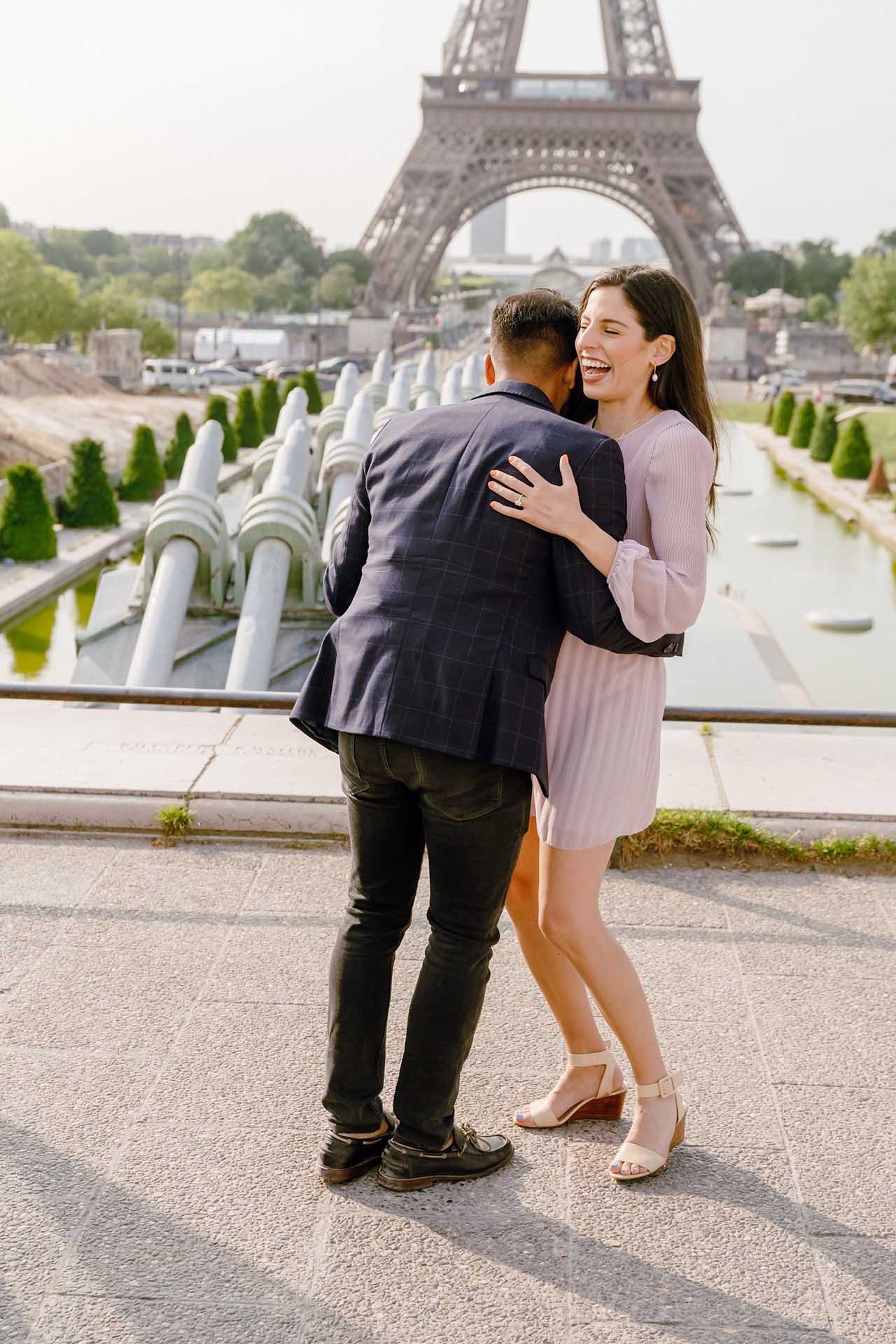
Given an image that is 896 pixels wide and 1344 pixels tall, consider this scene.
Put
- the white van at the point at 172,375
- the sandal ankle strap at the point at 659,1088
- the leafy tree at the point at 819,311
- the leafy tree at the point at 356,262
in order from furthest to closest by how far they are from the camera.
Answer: the leafy tree at the point at 356,262, the leafy tree at the point at 819,311, the white van at the point at 172,375, the sandal ankle strap at the point at 659,1088

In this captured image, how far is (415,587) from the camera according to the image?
8.28 feet

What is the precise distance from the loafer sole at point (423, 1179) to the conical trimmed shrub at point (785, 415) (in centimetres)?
3504

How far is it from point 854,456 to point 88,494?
14.2 meters

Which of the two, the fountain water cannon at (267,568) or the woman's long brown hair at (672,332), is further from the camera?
the fountain water cannon at (267,568)

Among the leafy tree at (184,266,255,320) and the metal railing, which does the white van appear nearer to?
the leafy tree at (184,266,255,320)

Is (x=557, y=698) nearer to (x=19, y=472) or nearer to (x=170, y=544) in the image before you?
(x=170, y=544)

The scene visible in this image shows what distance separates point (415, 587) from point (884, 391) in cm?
4509

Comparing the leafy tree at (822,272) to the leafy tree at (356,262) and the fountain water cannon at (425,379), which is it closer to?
the leafy tree at (356,262)

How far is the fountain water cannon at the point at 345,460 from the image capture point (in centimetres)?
1131

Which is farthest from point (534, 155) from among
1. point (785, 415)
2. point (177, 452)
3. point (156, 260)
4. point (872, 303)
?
point (156, 260)

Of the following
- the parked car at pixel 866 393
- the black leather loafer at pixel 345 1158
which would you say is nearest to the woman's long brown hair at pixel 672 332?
the black leather loafer at pixel 345 1158

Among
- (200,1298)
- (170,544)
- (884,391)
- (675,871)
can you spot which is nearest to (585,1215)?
(200,1298)

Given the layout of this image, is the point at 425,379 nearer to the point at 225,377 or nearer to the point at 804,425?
the point at 804,425

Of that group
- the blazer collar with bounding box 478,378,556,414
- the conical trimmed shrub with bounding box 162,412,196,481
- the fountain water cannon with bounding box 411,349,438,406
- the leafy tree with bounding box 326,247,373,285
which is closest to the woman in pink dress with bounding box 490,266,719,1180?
the blazer collar with bounding box 478,378,556,414
